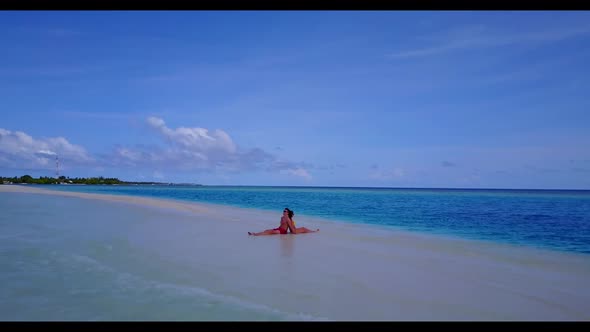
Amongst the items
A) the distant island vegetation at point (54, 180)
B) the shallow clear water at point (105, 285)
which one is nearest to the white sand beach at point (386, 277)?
the shallow clear water at point (105, 285)

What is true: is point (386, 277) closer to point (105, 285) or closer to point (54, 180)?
point (105, 285)

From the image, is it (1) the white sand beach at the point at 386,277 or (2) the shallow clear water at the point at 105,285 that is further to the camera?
(1) the white sand beach at the point at 386,277

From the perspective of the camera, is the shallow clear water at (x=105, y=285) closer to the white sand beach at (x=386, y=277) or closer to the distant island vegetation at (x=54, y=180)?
the white sand beach at (x=386, y=277)

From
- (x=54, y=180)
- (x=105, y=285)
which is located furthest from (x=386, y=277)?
(x=54, y=180)

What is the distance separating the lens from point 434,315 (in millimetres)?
5836

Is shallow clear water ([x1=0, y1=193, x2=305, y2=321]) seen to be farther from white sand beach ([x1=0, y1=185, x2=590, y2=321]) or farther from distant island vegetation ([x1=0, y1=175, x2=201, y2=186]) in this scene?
distant island vegetation ([x1=0, y1=175, x2=201, y2=186])

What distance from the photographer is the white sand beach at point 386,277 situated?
6121 millimetres

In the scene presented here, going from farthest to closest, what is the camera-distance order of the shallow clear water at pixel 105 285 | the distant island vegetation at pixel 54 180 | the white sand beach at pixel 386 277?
the distant island vegetation at pixel 54 180 → the white sand beach at pixel 386 277 → the shallow clear water at pixel 105 285

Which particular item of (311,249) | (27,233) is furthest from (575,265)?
(27,233)

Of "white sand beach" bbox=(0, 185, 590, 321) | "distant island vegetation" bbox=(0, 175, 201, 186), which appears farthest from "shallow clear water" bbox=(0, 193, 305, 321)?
"distant island vegetation" bbox=(0, 175, 201, 186)

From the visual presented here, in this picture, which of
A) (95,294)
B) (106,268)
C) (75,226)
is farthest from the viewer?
(75,226)
